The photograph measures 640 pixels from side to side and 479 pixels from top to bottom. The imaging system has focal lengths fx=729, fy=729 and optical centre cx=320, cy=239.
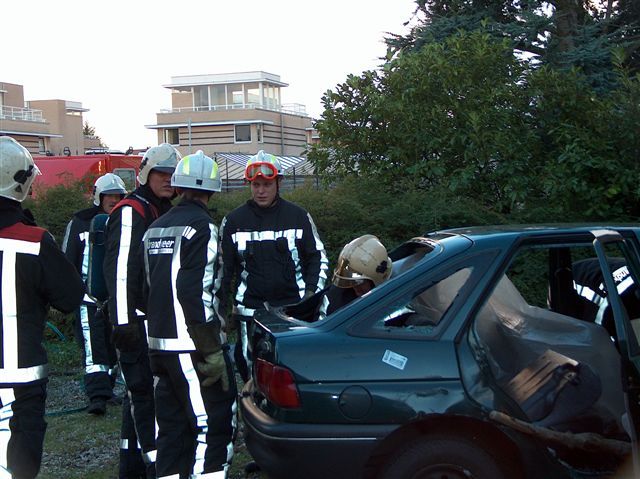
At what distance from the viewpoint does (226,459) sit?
4000mm

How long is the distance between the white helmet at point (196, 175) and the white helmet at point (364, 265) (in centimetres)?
89

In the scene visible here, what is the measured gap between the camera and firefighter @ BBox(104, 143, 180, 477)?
14.8 feet

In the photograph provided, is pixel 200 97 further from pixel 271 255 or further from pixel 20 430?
pixel 20 430

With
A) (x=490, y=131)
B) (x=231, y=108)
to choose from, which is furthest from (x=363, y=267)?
(x=231, y=108)

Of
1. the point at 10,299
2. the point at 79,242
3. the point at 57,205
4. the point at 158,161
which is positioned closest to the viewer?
the point at 10,299

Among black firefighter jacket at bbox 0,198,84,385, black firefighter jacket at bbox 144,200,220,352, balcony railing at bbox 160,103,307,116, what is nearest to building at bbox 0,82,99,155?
balcony railing at bbox 160,103,307,116

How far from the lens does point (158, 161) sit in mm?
4777

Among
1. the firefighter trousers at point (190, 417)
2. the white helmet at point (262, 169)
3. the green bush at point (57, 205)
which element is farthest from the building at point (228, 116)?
the firefighter trousers at point (190, 417)

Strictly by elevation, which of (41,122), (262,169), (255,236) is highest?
(41,122)

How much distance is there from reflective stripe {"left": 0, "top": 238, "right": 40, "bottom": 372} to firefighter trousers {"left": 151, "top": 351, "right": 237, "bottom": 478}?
779 millimetres

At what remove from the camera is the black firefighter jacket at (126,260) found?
177 inches

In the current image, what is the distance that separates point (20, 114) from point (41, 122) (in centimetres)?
170

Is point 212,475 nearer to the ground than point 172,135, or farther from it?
nearer to the ground

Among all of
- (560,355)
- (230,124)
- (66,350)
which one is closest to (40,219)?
(66,350)
